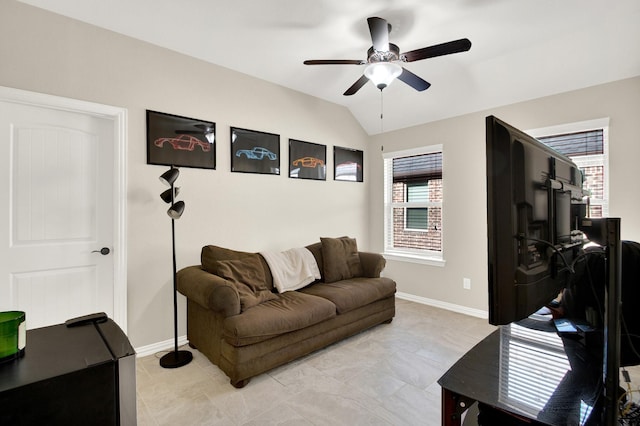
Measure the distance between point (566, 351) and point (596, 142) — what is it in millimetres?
2870

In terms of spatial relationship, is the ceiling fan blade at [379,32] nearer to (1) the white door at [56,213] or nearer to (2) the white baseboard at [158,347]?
(1) the white door at [56,213]

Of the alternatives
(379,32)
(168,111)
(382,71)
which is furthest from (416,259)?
(168,111)

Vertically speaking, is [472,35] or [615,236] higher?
[472,35]

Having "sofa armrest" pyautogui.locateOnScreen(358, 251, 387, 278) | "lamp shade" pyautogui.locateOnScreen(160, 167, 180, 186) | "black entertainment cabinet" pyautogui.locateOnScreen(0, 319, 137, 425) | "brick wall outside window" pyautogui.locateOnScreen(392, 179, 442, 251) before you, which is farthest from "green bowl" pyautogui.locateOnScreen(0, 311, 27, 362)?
"brick wall outside window" pyautogui.locateOnScreen(392, 179, 442, 251)

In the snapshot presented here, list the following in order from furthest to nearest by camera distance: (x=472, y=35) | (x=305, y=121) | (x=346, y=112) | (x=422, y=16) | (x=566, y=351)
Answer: (x=346, y=112) → (x=305, y=121) → (x=472, y=35) → (x=422, y=16) → (x=566, y=351)

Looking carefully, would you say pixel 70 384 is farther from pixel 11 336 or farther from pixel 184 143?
pixel 184 143

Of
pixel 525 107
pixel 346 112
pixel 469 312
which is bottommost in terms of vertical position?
pixel 469 312

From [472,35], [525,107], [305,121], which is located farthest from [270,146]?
[525,107]

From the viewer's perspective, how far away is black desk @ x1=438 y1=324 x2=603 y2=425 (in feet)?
2.86

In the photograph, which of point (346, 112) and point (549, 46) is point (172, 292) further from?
point (549, 46)

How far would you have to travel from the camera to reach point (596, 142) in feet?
10.1

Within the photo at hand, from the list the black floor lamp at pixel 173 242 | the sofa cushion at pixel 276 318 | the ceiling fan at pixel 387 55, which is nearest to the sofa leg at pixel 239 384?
the sofa cushion at pixel 276 318

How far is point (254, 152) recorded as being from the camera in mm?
3598

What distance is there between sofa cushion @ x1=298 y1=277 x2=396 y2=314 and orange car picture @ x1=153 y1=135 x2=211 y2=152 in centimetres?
181
